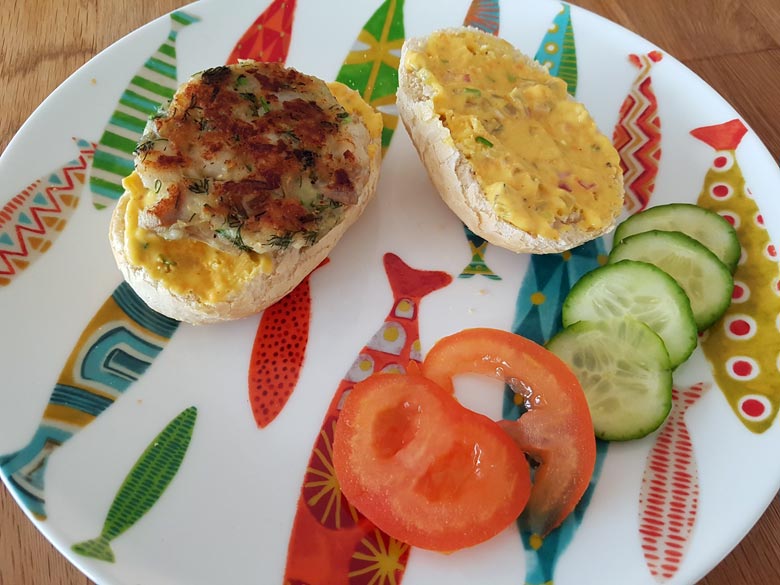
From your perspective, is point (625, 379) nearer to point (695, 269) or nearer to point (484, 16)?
point (695, 269)

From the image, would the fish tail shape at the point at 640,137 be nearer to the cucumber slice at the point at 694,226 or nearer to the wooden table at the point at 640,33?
the cucumber slice at the point at 694,226

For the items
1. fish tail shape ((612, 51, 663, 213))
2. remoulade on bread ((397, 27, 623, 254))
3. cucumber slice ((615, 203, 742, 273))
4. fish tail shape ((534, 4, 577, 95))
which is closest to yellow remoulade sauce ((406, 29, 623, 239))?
A: remoulade on bread ((397, 27, 623, 254))

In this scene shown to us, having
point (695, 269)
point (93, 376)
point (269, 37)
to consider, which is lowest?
point (93, 376)

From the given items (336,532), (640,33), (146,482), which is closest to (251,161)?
(146,482)

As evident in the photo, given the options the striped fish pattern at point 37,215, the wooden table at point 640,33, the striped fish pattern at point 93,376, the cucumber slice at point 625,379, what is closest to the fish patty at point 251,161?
the striped fish pattern at point 93,376

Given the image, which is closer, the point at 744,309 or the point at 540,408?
the point at 540,408

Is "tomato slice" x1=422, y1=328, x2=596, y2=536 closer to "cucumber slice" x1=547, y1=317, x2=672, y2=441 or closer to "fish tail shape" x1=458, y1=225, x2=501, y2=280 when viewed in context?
"cucumber slice" x1=547, y1=317, x2=672, y2=441
